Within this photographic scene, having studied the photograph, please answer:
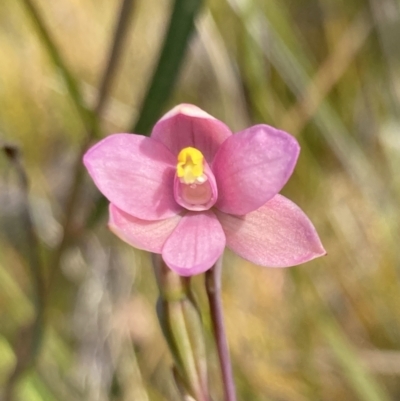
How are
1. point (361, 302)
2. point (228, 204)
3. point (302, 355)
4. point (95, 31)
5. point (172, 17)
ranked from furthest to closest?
point (95, 31) < point (361, 302) < point (302, 355) < point (172, 17) < point (228, 204)

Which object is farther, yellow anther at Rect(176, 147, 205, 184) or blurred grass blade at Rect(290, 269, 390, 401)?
blurred grass blade at Rect(290, 269, 390, 401)

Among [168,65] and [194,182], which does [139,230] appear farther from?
[168,65]

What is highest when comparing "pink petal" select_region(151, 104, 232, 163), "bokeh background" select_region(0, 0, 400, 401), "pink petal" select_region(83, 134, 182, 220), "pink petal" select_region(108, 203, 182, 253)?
"pink petal" select_region(151, 104, 232, 163)

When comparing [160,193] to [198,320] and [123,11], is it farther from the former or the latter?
[123,11]

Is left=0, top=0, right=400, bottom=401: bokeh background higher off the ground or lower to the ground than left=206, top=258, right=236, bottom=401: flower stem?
lower

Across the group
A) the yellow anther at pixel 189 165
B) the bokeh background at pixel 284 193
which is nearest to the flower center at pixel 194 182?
the yellow anther at pixel 189 165

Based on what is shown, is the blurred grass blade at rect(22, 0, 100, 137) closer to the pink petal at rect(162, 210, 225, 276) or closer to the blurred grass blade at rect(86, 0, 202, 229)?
the blurred grass blade at rect(86, 0, 202, 229)

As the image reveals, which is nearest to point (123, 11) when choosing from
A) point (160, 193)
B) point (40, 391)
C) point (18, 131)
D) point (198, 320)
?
point (160, 193)

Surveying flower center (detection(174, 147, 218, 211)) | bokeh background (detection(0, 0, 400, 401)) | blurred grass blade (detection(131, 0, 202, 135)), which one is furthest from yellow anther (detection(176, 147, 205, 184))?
bokeh background (detection(0, 0, 400, 401))
